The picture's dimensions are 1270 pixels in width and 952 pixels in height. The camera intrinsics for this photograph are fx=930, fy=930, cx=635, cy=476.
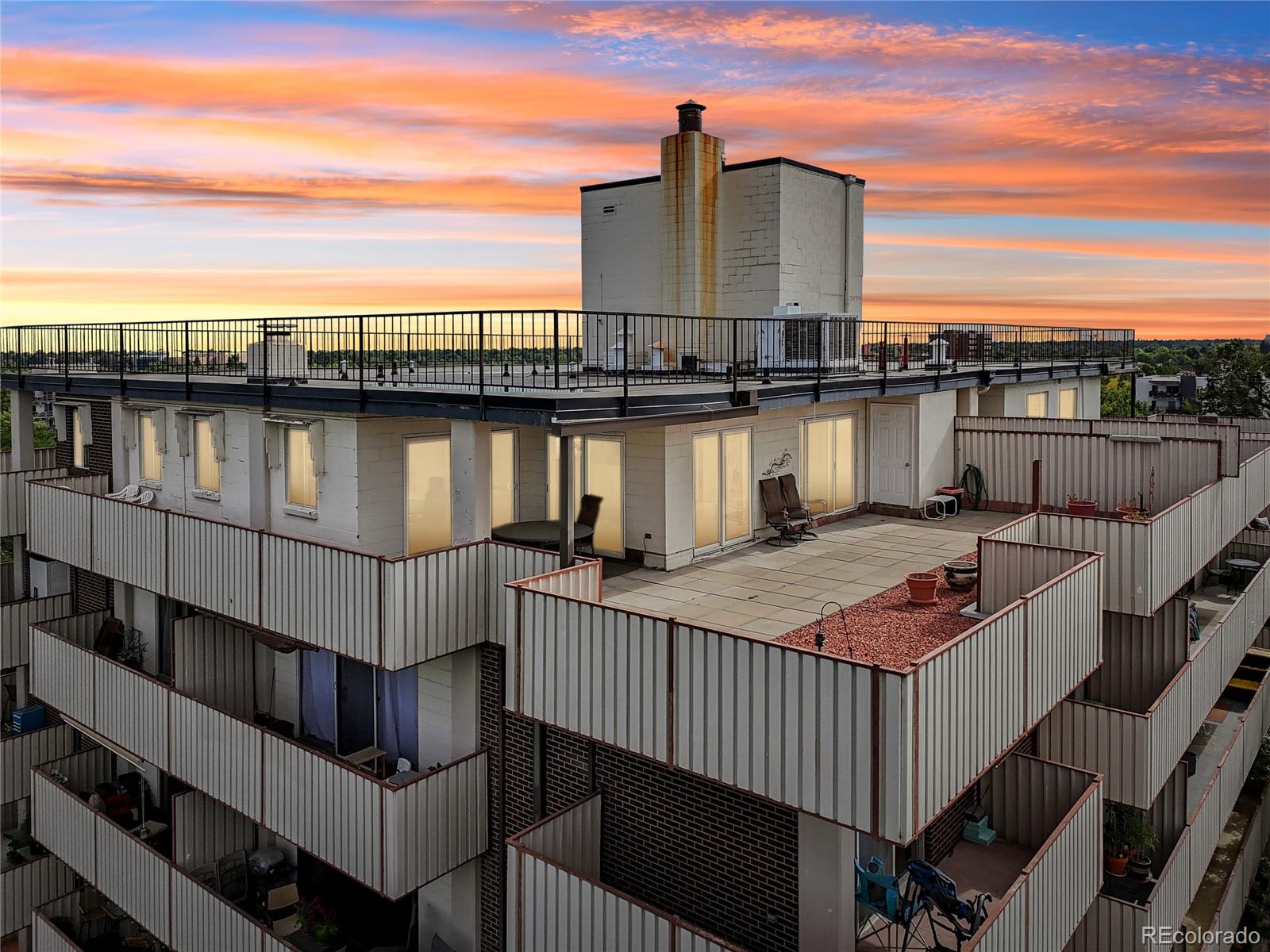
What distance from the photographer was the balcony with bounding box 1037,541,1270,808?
13219 mm

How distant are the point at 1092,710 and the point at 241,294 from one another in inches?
1519

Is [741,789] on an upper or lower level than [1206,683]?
upper

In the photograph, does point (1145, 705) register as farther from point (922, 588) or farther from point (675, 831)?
point (675, 831)

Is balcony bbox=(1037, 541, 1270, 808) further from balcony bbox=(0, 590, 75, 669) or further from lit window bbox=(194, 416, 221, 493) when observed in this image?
balcony bbox=(0, 590, 75, 669)

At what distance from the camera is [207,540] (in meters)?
14.2

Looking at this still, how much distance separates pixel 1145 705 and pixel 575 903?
10.5 meters

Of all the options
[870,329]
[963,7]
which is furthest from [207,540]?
[963,7]

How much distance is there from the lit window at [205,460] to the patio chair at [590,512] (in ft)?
23.0

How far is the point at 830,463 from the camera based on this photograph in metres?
18.4

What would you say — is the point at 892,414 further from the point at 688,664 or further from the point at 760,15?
the point at 688,664

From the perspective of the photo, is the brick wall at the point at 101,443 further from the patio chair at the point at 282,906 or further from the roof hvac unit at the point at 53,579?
the patio chair at the point at 282,906

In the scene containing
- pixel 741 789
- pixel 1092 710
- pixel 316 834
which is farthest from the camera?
pixel 1092 710

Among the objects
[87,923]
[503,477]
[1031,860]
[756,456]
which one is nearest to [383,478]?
[503,477]

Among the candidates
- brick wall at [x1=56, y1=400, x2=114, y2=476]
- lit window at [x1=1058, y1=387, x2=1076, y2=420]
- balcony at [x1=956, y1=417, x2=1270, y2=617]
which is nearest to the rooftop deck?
balcony at [x1=956, y1=417, x2=1270, y2=617]
